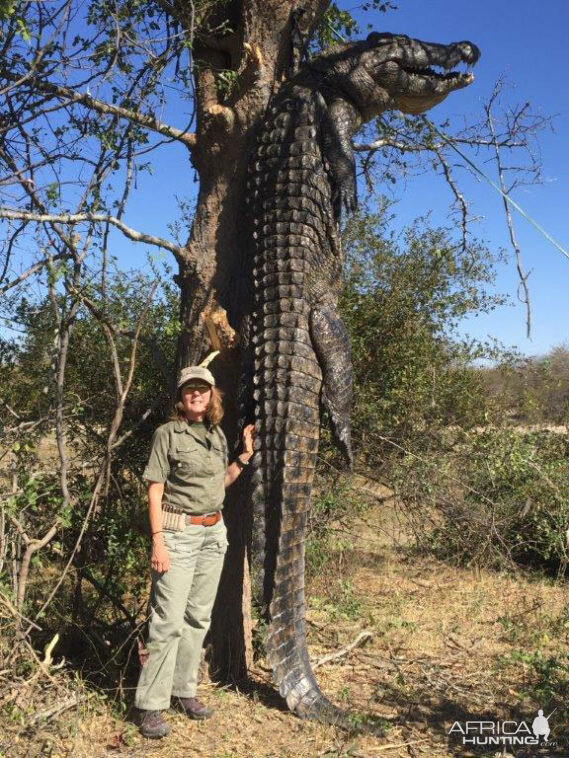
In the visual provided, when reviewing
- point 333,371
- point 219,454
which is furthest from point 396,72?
point 219,454

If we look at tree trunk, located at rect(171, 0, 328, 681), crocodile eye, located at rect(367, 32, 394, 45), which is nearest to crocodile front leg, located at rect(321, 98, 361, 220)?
→ tree trunk, located at rect(171, 0, 328, 681)

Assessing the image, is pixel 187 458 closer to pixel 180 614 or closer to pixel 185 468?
pixel 185 468

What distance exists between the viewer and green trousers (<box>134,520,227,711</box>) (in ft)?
12.1

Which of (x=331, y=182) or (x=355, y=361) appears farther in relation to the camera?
(x=355, y=361)

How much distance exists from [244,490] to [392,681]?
167 cm

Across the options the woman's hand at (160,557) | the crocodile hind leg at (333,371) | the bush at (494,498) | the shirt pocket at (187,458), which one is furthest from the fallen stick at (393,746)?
the bush at (494,498)

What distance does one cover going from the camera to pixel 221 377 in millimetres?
4449

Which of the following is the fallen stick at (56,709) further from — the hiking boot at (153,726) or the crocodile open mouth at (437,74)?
the crocodile open mouth at (437,74)

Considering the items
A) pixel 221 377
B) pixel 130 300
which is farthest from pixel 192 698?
pixel 130 300

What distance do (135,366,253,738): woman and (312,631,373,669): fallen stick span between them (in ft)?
3.51

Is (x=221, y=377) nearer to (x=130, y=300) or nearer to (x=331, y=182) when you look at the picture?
(x=130, y=300)

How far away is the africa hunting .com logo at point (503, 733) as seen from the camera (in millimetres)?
3713

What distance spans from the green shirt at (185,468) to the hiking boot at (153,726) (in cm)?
108

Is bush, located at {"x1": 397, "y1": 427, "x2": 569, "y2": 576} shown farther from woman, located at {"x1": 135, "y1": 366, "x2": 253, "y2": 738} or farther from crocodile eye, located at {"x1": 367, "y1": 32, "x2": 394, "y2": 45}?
crocodile eye, located at {"x1": 367, "y1": 32, "x2": 394, "y2": 45}
